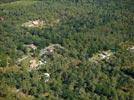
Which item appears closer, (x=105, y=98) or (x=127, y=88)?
(x=105, y=98)

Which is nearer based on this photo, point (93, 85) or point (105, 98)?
point (105, 98)

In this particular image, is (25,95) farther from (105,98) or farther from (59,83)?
(105,98)

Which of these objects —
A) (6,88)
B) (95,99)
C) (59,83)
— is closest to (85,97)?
(95,99)

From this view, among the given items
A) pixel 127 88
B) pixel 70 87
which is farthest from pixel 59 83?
pixel 127 88

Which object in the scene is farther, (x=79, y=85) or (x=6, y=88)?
(x=79, y=85)

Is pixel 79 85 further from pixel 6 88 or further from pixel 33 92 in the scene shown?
pixel 6 88

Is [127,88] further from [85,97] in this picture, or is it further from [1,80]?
[1,80]

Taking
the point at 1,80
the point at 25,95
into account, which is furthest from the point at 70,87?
the point at 1,80
